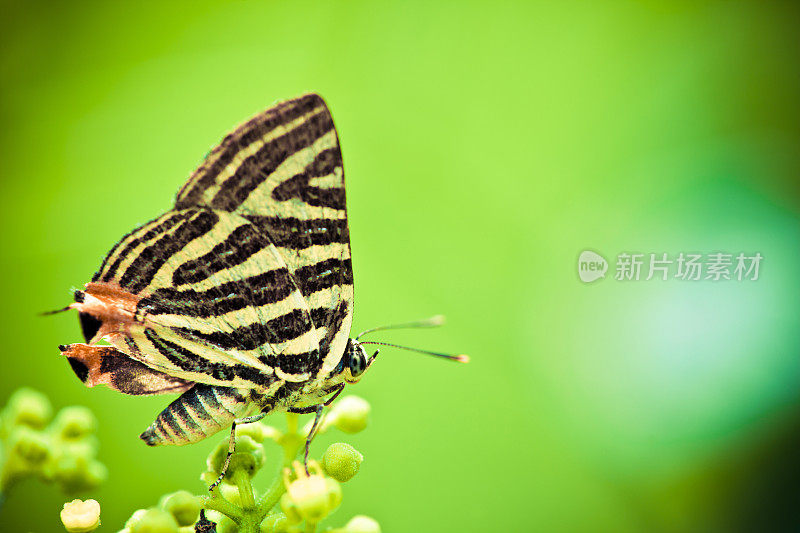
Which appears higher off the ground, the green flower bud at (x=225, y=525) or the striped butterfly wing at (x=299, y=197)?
the striped butterfly wing at (x=299, y=197)

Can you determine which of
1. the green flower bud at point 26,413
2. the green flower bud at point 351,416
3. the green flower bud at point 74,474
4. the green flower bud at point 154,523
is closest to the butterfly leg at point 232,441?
the green flower bud at point 154,523

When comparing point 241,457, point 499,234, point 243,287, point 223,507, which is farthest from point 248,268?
Answer: point 499,234

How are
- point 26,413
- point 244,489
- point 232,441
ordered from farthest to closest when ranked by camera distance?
point 26,413 < point 232,441 < point 244,489

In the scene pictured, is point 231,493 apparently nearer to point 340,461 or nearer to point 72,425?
point 340,461

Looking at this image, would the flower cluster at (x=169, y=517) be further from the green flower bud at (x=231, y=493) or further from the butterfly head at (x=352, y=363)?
the butterfly head at (x=352, y=363)

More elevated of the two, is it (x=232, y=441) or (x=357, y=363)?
(x=357, y=363)

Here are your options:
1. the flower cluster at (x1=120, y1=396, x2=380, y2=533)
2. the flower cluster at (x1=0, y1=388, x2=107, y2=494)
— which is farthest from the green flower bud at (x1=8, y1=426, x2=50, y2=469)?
the flower cluster at (x1=120, y1=396, x2=380, y2=533)
